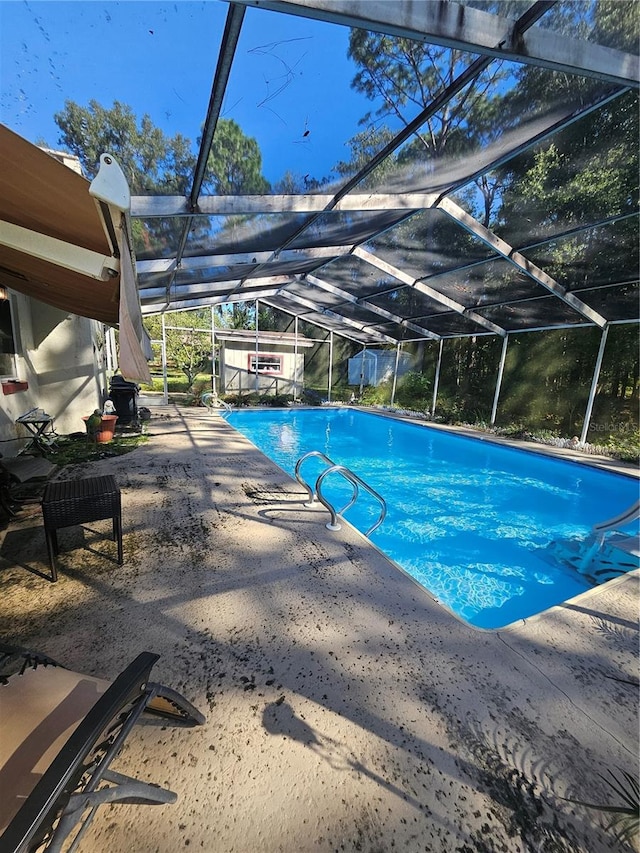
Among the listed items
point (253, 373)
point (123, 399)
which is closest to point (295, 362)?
point (253, 373)

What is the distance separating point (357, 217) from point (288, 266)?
3.42 metres

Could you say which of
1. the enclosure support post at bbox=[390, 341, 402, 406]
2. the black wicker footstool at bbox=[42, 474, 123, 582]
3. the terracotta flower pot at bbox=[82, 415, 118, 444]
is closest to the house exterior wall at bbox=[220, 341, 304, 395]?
the enclosure support post at bbox=[390, 341, 402, 406]

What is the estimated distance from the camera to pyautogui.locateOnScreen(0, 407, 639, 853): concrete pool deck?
4.25 ft

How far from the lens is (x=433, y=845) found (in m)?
1.24

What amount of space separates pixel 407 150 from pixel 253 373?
1329 cm

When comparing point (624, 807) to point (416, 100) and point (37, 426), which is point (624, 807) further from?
point (37, 426)

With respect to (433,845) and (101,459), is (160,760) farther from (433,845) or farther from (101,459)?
(101,459)

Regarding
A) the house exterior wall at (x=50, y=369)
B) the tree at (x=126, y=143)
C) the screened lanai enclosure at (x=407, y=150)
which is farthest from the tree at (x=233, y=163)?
the house exterior wall at (x=50, y=369)

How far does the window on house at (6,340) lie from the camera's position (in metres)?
5.23

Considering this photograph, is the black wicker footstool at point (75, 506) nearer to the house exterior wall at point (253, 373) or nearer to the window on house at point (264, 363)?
the house exterior wall at point (253, 373)

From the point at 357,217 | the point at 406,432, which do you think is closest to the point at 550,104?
the point at 357,217

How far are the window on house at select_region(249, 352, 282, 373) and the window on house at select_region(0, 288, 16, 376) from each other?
36.2 ft

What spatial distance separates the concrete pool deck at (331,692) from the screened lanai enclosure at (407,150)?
3824 millimetres

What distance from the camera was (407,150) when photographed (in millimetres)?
3859
